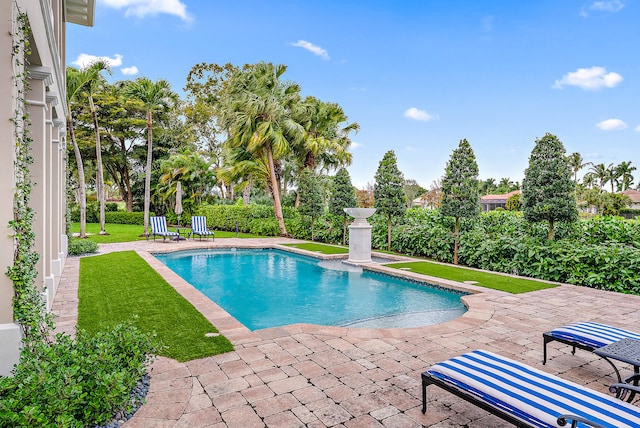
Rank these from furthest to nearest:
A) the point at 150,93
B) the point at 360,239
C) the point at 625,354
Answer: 1. the point at 150,93
2. the point at 360,239
3. the point at 625,354

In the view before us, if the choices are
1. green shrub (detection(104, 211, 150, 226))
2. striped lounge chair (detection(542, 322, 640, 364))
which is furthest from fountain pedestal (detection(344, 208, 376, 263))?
green shrub (detection(104, 211, 150, 226))

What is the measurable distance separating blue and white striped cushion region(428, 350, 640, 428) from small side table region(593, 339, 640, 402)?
787 mm

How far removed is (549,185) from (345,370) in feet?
23.7

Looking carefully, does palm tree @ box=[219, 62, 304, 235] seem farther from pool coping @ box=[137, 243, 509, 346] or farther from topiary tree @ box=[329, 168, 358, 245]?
pool coping @ box=[137, 243, 509, 346]

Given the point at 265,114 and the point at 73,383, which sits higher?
the point at 265,114

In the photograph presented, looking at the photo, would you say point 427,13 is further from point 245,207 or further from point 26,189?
point 26,189

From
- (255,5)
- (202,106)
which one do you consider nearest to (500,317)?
(255,5)

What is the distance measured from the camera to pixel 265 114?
1880 cm

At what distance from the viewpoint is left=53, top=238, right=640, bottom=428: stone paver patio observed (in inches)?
119

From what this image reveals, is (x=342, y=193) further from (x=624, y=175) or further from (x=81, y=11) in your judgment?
(x=624, y=175)

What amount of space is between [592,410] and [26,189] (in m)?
4.73

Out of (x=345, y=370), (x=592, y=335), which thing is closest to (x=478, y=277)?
(x=592, y=335)

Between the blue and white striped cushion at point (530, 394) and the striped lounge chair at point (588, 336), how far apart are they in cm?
119

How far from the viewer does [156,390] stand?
11.1 ft
